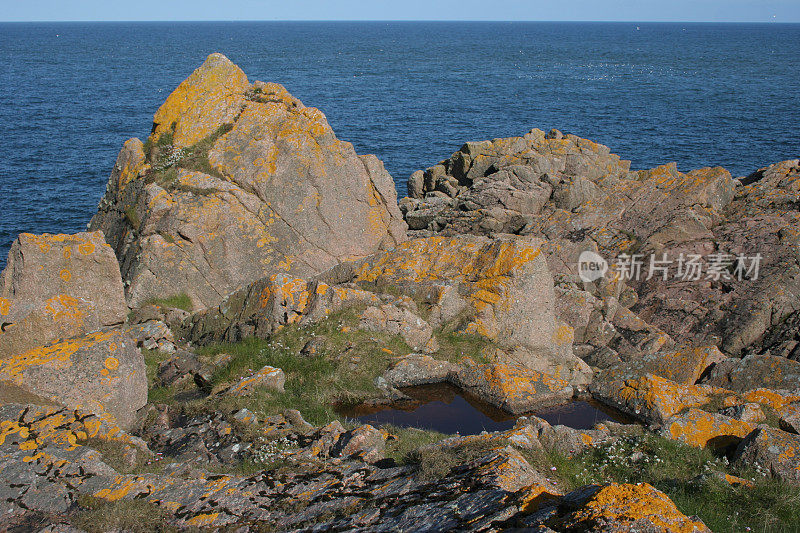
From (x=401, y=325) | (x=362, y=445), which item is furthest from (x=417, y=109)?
(x=362, y=445)

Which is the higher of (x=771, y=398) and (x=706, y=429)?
(x=706, y=429)

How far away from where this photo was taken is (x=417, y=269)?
55.1 feet

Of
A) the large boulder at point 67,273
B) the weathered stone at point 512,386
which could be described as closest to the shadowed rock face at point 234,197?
the large boulder at point 67,273

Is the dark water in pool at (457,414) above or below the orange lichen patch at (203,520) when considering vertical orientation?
below

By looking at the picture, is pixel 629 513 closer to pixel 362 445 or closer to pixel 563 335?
pixel 362 445

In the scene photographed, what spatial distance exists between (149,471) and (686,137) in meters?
63.0

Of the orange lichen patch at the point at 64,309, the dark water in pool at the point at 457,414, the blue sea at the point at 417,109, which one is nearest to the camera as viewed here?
the orange lichen patch at the point at 64,309

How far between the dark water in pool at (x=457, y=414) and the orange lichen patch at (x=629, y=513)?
234 inches

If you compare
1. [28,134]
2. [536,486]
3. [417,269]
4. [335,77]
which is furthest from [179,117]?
[335,77]

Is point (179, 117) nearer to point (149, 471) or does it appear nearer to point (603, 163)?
point (149, 471)

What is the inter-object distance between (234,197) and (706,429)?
14574 millimetres

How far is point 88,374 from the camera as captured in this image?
32.7 feet

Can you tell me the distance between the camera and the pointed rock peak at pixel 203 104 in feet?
68.7

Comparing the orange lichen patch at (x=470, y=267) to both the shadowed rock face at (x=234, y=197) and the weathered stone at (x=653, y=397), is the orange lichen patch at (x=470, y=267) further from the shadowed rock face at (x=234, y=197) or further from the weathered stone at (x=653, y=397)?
the shadowed rock face at (x=234, y=197)
